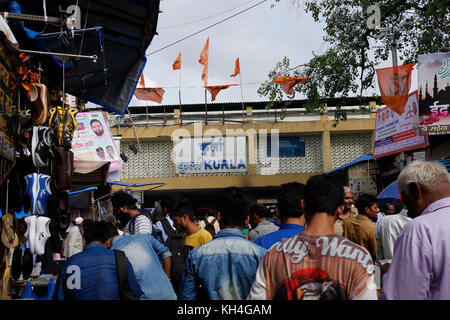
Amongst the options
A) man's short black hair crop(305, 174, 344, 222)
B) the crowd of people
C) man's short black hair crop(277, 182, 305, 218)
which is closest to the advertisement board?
the crowd of people

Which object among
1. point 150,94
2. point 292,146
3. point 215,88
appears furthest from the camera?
point 292,146

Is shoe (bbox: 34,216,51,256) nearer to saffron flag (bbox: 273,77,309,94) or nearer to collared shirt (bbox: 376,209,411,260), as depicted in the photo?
collared shirt (bbox: 376,209,411,260)

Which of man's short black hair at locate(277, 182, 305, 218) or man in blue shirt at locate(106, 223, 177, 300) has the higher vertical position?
man's short black hair at locate(277, 182, 305, 218)

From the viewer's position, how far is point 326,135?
25875mm

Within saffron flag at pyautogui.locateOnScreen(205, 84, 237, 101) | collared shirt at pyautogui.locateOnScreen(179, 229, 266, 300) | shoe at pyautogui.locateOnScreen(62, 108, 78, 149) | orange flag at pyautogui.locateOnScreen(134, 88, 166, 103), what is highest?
saffron flag at pyautogui.locateOnScreen(205, 84, 237, 101)

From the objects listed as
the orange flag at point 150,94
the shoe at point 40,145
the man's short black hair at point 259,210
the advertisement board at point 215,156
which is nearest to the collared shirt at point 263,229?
the man's short black hair at point 259,210

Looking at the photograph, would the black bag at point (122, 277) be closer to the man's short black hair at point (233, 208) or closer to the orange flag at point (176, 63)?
the man's short black hair at point (233, 208)

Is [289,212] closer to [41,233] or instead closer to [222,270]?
[222,270]

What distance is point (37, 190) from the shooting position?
23.8ft


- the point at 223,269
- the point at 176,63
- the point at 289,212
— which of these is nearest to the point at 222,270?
the point at 223,269

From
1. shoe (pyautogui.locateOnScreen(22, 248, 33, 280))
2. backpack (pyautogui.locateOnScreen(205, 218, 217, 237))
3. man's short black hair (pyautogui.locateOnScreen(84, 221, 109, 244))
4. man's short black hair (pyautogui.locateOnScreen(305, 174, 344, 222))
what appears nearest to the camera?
man's short black hair (pyautogui.locateOnScreen(305, 174, 344, 222))

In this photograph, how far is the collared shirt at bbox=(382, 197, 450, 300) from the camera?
2195 mm

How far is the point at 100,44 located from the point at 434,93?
8.29 m

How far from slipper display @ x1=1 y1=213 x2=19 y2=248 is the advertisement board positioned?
19849 mm
